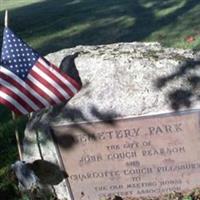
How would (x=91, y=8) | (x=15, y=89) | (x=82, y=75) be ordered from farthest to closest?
1. (x=91, y=8)
2. (x=82, y=75)
3. (x=15, y=89)

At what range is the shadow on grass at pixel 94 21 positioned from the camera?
12.8 metres

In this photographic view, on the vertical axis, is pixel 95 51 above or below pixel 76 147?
above

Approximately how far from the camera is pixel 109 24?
1417 cm

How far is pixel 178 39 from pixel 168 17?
2.56 meters

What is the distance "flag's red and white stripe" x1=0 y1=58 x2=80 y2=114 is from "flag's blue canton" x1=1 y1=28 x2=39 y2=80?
39 millimetres

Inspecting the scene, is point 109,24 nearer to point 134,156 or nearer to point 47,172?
point 47,172

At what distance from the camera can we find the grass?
469 inches

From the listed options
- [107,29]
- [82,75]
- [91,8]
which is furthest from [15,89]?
[91,8]

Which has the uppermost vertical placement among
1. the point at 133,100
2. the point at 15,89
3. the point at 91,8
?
the point at 15,89

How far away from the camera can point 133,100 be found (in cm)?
511

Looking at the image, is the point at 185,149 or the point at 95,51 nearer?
the point at 185,149

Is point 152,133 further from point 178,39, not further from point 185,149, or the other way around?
point 178,39

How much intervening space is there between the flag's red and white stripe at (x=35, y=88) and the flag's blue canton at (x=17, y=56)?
39mm

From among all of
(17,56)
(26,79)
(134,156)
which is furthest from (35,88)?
(134,156)
